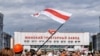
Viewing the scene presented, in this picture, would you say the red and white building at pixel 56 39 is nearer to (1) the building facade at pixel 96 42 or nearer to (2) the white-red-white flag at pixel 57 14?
(1) the building facade at pixel 96 42

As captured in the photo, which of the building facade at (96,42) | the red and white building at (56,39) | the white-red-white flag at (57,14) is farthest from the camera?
the building facade at (96,42)

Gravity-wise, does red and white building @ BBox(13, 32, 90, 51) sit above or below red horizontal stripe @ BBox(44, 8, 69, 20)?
above

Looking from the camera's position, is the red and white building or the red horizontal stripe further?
the red and white building

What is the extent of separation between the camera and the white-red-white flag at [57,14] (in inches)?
562

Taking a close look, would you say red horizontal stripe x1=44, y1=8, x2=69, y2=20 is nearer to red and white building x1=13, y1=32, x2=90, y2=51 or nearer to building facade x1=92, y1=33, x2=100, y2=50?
red and white building x1=13, y1=32, x2=90, y2=51

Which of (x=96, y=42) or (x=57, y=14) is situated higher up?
(x=96, y=42)

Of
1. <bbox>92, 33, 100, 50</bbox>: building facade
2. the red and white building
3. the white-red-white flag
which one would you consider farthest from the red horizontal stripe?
<bbox>92, 33, 100, 50</bbox>: building facade

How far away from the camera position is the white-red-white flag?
1427 centimetres

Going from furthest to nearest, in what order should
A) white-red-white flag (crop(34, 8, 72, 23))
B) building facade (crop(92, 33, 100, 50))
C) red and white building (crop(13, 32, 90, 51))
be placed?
building facade (crop(92, 33, 100, 50)), red and white building (crop(13, 32, 90, 51)), white-red-white flag (crop(34, 8, 72, 23))

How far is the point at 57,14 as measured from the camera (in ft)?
48.4

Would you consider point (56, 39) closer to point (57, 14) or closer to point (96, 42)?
point (96, 42)

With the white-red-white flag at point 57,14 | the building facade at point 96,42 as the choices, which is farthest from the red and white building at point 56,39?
the white-red-white flag at point 57,14

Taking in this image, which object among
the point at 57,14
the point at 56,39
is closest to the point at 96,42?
the point at 56,39

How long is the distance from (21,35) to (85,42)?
2145 cm
